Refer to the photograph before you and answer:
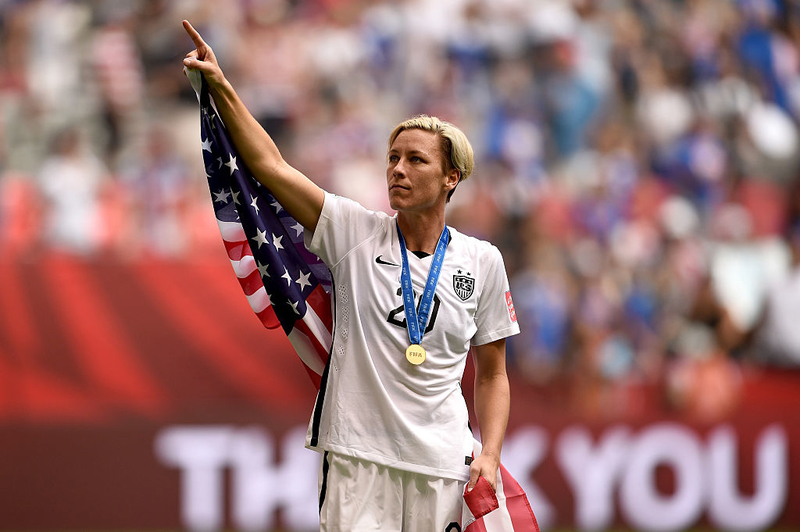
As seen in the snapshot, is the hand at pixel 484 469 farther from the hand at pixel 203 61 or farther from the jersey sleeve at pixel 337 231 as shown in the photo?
the hand at pixel 203 61

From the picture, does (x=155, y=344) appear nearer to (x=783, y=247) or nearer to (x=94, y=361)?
(x=94, y=361)

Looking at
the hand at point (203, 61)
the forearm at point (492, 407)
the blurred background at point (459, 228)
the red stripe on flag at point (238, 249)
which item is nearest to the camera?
the hand at point (203, 61)

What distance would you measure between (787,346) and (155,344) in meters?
5.64

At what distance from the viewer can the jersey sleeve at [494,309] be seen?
3.82 metres

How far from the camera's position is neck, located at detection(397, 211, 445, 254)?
A: 3777 millimetres

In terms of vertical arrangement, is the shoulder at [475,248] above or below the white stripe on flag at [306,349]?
above

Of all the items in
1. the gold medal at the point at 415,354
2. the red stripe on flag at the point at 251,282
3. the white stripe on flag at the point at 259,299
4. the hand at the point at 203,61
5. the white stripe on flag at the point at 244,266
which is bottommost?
the gold medal at the point at 415,354

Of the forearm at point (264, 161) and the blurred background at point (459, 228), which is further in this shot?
the blurred background at point (459, 228)

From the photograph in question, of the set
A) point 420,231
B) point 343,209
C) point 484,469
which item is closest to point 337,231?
point 343,209

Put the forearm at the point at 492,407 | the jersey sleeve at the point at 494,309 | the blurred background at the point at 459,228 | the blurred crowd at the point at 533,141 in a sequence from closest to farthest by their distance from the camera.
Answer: the forearm at the point at 492,407 → the jersey sleeve at the point at 494,309 → the blurred background at the point at 459,228 → the blurred crowd at the point at 533,141

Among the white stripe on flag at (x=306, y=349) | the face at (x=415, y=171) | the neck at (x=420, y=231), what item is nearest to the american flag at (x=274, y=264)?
the white stripe on flag at (x=306, y=349)

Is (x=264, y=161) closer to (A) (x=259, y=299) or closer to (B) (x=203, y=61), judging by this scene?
(B) (x=203, y=61)

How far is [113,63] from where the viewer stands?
9.93 meters

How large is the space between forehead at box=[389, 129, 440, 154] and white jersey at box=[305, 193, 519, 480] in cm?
28
